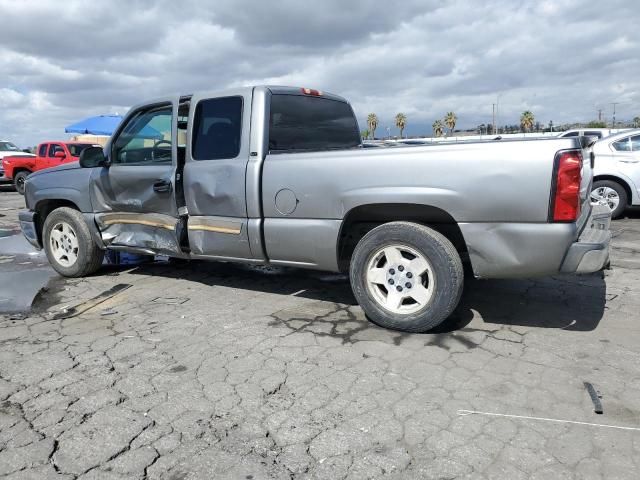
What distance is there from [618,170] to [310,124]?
6.79m

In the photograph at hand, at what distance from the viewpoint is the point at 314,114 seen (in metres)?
5.07

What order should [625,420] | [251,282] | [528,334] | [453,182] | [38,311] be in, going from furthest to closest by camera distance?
[251,282]
[38,311]
[528,334]
[453,182]
[625,420]

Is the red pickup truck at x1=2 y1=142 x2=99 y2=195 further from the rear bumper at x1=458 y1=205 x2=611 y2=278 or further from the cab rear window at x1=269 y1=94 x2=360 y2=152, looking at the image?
the rear bumper at x1=458 y1=205 x2=611 y2=278

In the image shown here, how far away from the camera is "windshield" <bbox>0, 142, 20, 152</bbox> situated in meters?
21.1

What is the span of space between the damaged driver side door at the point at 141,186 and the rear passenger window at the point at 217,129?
0.29m

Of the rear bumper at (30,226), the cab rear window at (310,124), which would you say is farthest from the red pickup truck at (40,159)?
the cab rear window at (310,124)

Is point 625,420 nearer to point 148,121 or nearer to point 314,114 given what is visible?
point 314,114

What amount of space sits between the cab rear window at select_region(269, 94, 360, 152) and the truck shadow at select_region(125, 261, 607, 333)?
147 centimetres

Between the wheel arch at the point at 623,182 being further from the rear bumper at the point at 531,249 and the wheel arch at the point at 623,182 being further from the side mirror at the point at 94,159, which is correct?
the side mirror at the point at 94,159

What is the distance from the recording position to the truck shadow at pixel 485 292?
13.9 ft

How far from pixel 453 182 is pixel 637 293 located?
8.69ft

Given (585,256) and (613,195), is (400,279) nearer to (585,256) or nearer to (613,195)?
(585,256)

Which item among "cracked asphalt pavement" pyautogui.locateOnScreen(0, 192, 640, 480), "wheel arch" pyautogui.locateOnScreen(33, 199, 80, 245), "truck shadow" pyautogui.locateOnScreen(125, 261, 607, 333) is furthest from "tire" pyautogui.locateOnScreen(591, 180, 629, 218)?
"wheel arch" pyautogui.locateOnScreen(33, 199, 80, 245)

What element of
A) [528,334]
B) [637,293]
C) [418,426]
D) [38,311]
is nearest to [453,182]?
[528,334]
